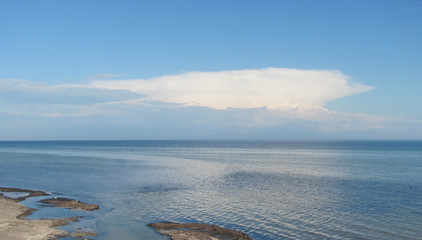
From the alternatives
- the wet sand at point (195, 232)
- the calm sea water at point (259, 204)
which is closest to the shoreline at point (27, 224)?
the calm sea water at point (259, 204)

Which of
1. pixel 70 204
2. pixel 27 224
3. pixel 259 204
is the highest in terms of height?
pixel 259 204

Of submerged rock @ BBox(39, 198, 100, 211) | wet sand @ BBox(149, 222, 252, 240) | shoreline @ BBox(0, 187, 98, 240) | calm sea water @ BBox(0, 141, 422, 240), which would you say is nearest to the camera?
shoreline @ BBox(0, 187, 98, 240)

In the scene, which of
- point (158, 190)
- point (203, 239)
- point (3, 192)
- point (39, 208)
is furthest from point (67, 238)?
point (3, 192)

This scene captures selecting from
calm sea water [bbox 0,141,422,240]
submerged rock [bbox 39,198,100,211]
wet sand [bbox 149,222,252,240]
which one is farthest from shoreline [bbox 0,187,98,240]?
wet sand [bbox 149,222,252,240]

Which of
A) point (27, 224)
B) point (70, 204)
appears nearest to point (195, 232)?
point (27, 224)

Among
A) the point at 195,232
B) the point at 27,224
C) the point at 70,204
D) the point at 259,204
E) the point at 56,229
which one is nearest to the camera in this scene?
the point at 195,232

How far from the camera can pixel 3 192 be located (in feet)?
151

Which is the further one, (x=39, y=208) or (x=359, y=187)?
(x=359, y=187)

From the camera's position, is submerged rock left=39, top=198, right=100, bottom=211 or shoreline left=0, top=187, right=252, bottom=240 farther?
submerged rock left=39, top=198, right=100, bottom=211

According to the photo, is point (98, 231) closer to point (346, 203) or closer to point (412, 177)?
point (346, 203)

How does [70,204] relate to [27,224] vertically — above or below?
below

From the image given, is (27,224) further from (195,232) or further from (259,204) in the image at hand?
(259,204)

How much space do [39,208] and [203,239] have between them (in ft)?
71.3

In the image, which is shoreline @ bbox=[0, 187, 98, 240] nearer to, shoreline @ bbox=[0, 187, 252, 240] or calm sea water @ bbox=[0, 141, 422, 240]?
shoreline @ bbox=[0, 187, 252, 240]
